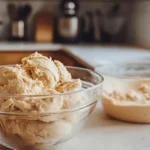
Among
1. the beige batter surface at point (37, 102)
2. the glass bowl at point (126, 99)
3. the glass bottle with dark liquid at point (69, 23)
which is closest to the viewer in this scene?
the beige batter surface at point (37, 102)

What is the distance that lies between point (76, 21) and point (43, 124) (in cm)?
228

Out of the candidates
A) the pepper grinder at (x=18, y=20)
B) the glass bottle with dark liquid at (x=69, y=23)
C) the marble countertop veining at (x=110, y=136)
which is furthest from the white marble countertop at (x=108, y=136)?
the pepper grinder at (x=18, y=20)

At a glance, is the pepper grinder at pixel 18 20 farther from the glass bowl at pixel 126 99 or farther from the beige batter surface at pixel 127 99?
the beige batter surface at pixel 127 99

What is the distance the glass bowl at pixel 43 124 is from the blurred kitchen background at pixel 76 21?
211cm

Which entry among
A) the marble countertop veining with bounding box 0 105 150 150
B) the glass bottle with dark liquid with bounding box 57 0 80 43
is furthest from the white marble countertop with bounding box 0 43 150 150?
the glass bottle with dark liquid with bounding box 57 0 80 43

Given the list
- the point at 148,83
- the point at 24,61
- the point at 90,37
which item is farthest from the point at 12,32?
the point at 24,61

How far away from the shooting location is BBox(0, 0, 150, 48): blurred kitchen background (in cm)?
285

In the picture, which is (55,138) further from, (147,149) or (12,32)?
(12,32)

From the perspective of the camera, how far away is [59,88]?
0.70m

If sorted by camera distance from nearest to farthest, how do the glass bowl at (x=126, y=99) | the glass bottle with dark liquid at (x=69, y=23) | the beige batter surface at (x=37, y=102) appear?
1. the beige batter surface at (x=37, y=102)
2. the glass bowl at (x=126, y=99)
3. the glass bottle with dark liquid at (x=69, y=23)

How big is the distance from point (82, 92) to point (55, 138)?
0.10m

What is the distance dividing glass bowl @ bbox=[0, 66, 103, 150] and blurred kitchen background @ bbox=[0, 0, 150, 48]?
2.11 m

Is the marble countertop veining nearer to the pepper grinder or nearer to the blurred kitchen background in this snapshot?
the blurred kitchen background

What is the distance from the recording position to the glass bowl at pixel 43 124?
62 cm
